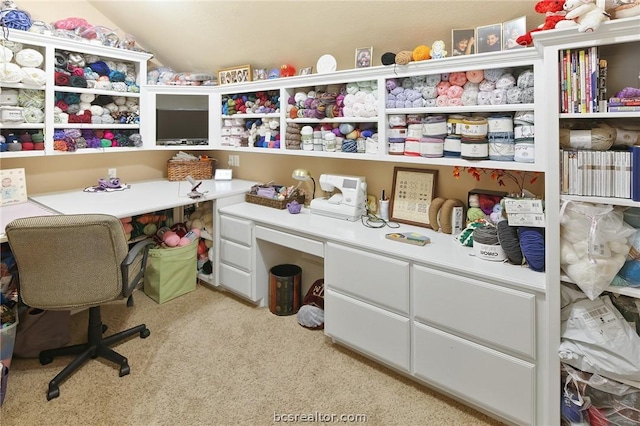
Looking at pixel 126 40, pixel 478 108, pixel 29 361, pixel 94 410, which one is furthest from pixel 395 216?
pixel 126 40

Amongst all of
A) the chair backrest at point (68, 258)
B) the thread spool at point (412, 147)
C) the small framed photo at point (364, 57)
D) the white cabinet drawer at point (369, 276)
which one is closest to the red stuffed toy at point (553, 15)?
the thread spool at point (412, 147)

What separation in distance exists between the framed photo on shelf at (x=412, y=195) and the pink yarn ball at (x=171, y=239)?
5.43 feet

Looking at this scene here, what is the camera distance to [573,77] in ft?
4.69

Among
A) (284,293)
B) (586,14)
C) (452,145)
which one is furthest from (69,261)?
(586,14)

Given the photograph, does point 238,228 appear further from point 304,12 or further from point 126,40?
point 126,40

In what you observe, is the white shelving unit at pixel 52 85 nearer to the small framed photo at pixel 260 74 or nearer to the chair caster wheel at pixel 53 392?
the small framed photo at pixel 260 74

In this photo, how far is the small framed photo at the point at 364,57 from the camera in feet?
7.59

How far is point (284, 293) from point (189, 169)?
1547 millimetres

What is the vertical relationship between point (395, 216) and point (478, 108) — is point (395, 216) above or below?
below

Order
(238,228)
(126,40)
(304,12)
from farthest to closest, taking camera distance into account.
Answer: (126,40)
(238,228)
(304,12)

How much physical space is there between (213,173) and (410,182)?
1.99 meters

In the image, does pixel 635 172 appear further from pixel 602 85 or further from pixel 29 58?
pixel 29 58

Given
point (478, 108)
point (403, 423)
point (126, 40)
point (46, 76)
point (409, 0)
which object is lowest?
point (403, 423)

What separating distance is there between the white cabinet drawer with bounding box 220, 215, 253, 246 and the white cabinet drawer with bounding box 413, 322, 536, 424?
133cm
